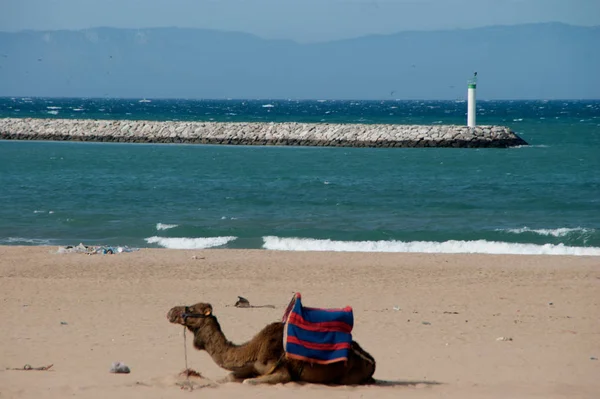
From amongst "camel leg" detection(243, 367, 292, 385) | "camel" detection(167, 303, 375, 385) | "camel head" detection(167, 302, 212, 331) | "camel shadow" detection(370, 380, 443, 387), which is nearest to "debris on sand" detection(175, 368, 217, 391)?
"camel" detection(167, 303, 375, 385)

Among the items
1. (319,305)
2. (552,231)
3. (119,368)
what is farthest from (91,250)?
(552,231)

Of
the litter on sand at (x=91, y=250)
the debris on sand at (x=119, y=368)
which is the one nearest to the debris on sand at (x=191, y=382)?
the debris on sand at (x=119, y=368)

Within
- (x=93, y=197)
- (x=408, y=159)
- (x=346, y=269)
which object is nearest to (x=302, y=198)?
(x=93, y=197)

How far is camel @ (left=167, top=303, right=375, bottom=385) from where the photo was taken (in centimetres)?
730

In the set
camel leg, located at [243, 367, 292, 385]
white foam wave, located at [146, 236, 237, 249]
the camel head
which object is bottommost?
white foam wave, located at [146, 236, 237, 249]

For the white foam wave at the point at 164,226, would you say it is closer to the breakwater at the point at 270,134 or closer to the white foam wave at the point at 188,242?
the white foam wave at the point at 188,242

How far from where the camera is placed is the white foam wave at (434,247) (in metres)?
20.6

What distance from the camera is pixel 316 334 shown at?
7.36 m

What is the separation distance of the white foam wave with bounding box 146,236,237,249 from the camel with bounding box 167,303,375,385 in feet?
45.2

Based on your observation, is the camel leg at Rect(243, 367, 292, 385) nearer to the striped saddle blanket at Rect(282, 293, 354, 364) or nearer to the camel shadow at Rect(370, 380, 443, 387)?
the striped saddle blanket at Rect(282, 293, 354, 364)

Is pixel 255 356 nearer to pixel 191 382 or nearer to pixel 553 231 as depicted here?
pixel 191 382

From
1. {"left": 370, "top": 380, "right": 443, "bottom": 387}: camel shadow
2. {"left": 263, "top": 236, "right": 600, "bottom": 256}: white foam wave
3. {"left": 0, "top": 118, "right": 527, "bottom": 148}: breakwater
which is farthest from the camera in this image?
{"left": 0, "top": 118, "right": 527, "bottom": 148}: breakwater

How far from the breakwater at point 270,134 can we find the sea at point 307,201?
7.87 m

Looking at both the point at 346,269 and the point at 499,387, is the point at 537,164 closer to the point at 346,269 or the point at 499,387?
the point at 346,269
